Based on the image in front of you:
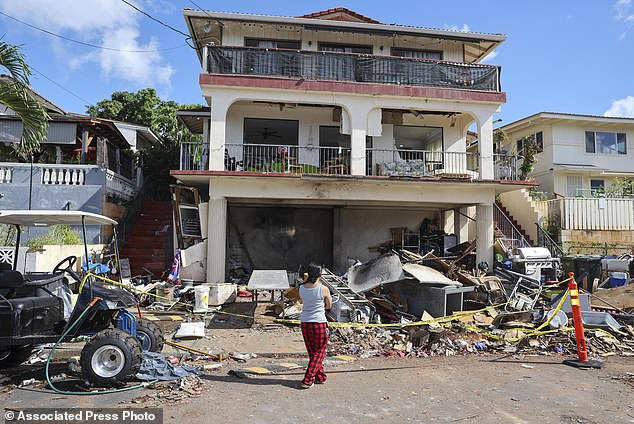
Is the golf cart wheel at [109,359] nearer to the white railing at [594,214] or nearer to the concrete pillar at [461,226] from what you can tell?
the concrete pillar at [461,226]

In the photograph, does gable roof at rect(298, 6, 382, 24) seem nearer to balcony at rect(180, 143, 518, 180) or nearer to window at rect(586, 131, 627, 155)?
balcony at rect(180, 143, 518, 180)

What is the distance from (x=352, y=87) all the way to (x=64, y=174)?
9.74 metres

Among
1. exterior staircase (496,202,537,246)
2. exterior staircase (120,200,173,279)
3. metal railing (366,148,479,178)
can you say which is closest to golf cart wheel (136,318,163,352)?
exterior staircase (120,200,173,279)

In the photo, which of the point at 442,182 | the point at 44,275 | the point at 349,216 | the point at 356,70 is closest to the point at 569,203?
the point at 442,182

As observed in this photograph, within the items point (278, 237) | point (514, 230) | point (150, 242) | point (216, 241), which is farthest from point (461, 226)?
point (150, 242)

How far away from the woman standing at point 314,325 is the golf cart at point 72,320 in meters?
2.05

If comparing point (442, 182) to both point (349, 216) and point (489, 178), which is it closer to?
point (489, 178)

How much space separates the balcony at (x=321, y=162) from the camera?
539 inches

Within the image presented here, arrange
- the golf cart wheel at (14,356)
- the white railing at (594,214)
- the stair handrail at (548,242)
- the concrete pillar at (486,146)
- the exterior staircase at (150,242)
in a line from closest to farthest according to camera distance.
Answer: the golf cart wheel at (14,356) < the concrete pillar at (486,146) < the exterior staircase at (150,242) < the stair handrail at (548,242) < the white railing at (594,214)

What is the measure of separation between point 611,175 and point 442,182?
42.7 ft

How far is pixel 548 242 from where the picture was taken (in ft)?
53.4

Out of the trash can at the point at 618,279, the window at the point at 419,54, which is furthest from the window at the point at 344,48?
the trash can at the point at 618,279

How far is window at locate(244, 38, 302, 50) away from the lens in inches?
627

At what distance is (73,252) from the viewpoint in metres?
11.7
